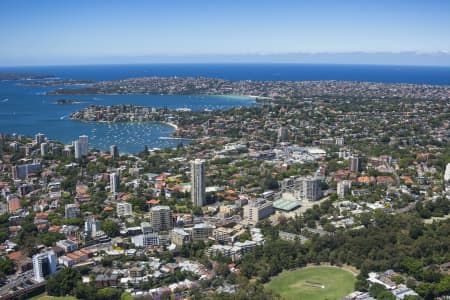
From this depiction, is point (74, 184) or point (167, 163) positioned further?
point (167, 163)

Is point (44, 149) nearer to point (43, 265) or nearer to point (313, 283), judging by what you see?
point (43, 265)

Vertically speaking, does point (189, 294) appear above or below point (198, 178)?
below

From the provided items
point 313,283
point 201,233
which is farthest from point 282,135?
point 313,283

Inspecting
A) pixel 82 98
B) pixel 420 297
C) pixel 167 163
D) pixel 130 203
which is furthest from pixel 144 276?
pixel 82 98

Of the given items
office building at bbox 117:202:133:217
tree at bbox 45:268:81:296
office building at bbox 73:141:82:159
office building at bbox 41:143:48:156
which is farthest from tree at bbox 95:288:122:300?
office building at bbox 41:143:48:156

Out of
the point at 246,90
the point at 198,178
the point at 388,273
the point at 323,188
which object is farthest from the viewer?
the point at 246,90

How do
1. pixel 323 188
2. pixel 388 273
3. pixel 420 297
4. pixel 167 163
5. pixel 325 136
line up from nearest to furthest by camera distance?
pixel 420 297 → pixel 388 273 → pixel 323 188 → pixel 167 163 → pixel 325 136

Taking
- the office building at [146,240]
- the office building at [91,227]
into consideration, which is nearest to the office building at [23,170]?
the office building at [91,227]

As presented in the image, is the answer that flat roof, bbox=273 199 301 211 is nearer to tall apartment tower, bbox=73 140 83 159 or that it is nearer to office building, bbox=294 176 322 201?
office building, bbox=294 176 322 201

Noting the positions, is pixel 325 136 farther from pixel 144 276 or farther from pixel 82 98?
pixel 82 98
